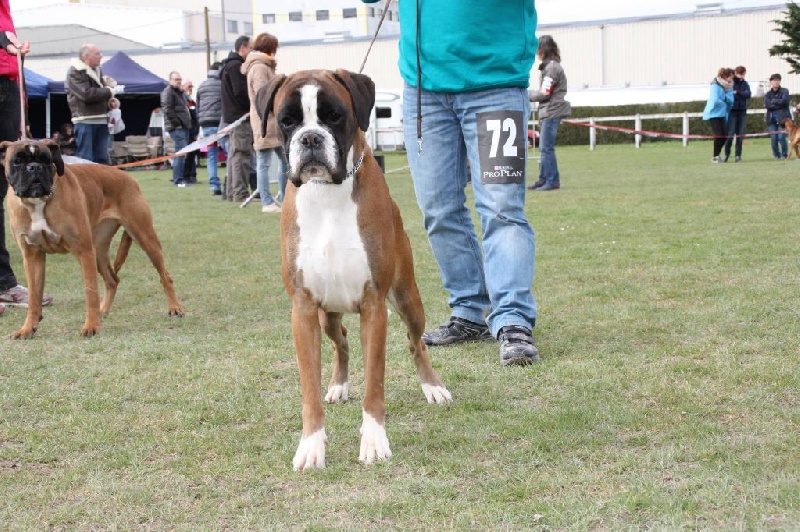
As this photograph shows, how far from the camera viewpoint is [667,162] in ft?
67.3

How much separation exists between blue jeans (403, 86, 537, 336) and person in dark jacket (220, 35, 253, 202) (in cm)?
818

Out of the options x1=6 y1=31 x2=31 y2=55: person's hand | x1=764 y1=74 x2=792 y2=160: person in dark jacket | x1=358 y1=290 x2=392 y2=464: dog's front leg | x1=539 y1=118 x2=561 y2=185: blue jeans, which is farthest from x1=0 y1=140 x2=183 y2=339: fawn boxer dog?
x1=764 y1=74 x2=792 y2=160: person in dark jacket

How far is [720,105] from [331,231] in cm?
1823

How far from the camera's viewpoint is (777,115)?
70.5ft

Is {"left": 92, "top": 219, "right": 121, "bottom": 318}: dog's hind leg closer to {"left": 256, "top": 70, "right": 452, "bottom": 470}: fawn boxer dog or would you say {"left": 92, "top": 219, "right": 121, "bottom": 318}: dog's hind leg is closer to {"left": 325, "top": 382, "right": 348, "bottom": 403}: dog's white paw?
{"left": 325, "top": 382, "right": 348, "bottom": 403}: dog's white paw

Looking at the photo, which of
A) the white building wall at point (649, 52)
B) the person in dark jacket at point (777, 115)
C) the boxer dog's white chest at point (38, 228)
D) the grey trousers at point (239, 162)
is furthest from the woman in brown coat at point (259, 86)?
the white building wall at point (649, 52)

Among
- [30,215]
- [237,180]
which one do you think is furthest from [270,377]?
[237,180]

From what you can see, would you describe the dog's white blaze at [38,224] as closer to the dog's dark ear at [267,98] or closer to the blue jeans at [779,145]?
the dog's dark ear at [267,98]

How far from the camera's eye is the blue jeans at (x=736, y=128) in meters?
20.0

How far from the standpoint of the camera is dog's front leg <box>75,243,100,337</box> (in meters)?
5.58

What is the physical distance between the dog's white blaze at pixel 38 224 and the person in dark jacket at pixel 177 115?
12.9 metres

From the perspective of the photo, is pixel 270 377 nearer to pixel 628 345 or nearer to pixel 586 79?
pixel 628 345

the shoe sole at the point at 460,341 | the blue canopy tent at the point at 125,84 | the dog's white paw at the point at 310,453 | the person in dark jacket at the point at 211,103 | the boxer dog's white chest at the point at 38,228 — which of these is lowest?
the dog's white paw at the point at 310,453

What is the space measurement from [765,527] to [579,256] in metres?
5.25
